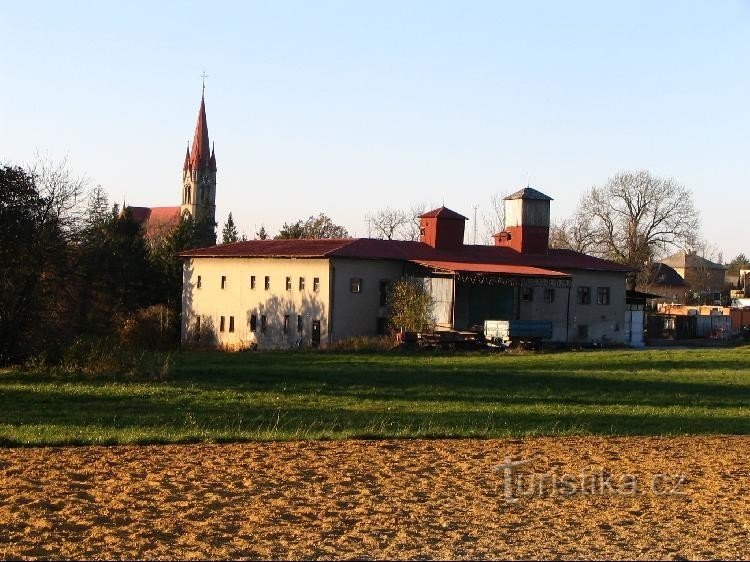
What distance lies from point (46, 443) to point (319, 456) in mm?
4671

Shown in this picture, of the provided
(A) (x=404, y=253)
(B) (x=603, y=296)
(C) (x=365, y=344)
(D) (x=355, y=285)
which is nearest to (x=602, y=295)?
(B) (x=603, y=296)

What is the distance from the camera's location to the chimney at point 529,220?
68.6 metres

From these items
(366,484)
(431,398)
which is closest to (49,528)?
(366,484)

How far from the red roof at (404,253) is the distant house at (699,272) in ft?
228

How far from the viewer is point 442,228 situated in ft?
216

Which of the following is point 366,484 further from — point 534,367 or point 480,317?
point 480,317

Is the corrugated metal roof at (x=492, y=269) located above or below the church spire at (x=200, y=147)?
below

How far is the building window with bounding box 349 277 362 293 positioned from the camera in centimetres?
5900

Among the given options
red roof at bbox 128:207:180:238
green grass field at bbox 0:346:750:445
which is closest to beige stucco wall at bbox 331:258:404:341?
green grass field at bbox 0:346:750:445

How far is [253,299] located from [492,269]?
13.6 m

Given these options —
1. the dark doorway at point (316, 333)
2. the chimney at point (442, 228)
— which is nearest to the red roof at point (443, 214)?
the chimney at point (442, 228)

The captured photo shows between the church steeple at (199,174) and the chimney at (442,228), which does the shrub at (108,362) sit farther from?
the church steeple at (199,174)

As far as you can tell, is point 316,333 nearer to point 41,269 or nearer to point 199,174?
point 41,269

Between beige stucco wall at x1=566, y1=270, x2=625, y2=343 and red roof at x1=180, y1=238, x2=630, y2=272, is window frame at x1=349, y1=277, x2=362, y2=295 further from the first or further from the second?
beige stucco wall at x1=566, y1=270, x2=625, y2=343
